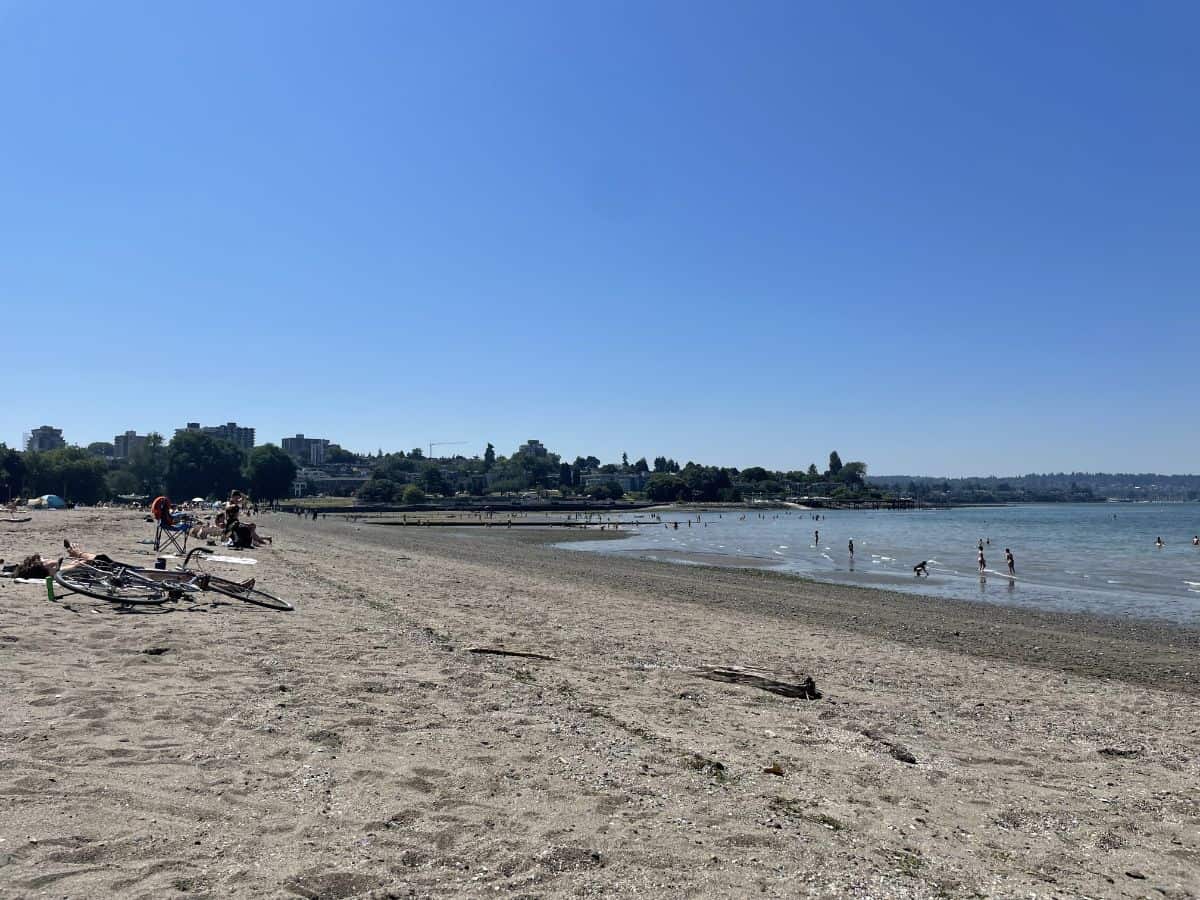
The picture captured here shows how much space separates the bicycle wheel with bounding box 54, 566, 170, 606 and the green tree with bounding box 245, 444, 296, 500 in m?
153

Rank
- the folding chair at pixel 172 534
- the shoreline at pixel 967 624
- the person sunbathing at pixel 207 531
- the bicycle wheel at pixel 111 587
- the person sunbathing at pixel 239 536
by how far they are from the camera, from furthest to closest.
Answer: the person sunbathing at pixel 207 531 → the person sunbathing at pixel 239 536 → the folding chair at pixel 172 534 → the shoreline at pixel 967 624 → the bicycle wheel at pixel 111 587

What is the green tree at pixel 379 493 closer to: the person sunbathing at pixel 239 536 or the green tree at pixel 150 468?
the green tree at pixel 150 468

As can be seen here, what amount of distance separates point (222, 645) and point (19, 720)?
3.14 m

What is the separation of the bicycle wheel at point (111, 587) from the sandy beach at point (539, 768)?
37cm

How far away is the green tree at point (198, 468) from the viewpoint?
474ft

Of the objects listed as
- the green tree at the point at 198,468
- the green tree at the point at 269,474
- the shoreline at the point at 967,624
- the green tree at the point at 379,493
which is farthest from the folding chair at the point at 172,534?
the green tree at the point at 379,493

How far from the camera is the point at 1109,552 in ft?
165

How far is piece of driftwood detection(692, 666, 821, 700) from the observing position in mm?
8641

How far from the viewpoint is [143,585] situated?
11555 millimetres

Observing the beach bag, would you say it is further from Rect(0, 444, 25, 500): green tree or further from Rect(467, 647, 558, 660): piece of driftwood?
Rect(0, 444, 25, 500): green tree

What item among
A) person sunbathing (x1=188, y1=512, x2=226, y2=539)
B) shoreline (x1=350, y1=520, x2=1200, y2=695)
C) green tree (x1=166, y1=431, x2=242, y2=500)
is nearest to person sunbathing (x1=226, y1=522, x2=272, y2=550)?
person sunbathing (x1=188, y1=512, x2=226, y2=539)

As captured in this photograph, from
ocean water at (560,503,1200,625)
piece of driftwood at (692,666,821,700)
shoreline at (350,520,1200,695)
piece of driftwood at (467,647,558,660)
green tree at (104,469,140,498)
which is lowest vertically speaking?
ocean water at (560,503,1200,625)

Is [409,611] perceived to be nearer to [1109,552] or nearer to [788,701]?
[788,701]

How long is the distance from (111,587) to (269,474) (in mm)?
154498
